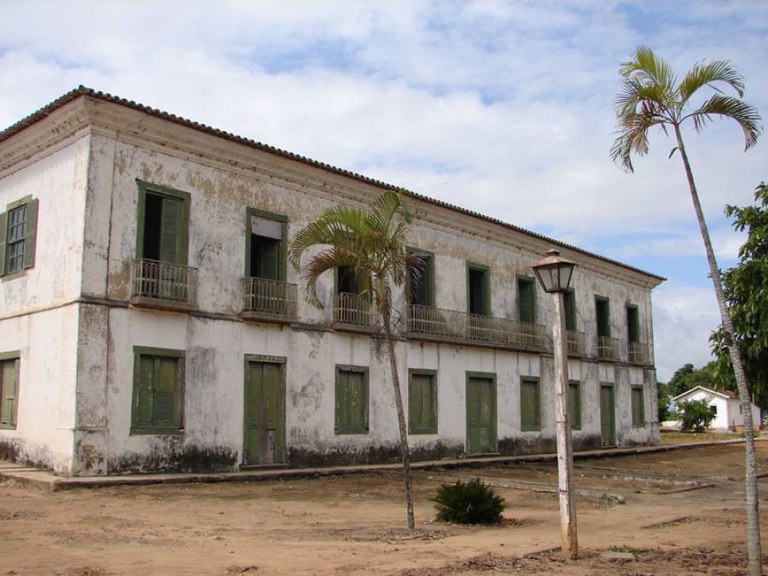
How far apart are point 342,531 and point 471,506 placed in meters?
1.76

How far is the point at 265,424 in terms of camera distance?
16453 mm

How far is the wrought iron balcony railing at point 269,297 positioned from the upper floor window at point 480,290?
694 centimetres

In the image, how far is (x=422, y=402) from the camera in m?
20.1

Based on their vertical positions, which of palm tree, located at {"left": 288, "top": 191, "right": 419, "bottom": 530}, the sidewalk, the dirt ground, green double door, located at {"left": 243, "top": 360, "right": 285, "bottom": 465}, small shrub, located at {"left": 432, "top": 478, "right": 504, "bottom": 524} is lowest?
the dirt ground

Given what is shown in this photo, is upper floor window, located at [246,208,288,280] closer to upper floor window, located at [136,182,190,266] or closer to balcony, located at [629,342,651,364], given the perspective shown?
upper floor window, located at [136,182,190,266]

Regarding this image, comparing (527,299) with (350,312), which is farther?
(527,299)

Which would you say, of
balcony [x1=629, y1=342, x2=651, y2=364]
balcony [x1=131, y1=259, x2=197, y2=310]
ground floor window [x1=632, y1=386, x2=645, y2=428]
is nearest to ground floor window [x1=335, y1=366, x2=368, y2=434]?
balcony [x1=131, y1=259, x2=197, y2=310]

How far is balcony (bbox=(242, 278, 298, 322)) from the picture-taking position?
52.9 ft

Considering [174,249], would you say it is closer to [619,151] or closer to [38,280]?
[38,280]

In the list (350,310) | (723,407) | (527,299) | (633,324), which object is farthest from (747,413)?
(723,407)

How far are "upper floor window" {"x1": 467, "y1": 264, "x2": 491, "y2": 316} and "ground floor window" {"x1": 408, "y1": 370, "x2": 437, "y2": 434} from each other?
117 inches

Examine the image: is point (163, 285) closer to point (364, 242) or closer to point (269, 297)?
point (269, 297)

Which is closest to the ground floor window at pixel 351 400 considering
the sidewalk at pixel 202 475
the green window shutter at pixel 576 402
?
the sidewalk at pixel 202 475

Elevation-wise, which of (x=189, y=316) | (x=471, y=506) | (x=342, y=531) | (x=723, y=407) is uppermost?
(x=189, y=316)
